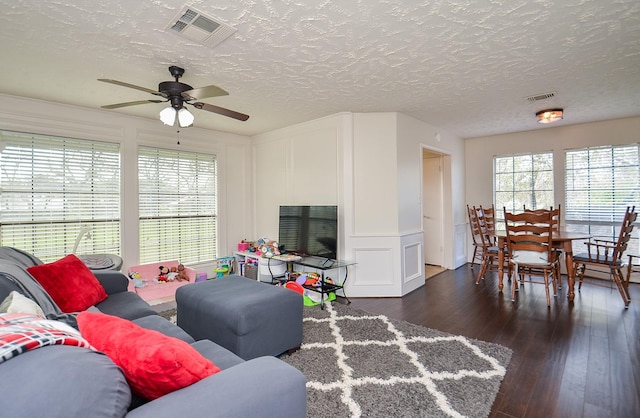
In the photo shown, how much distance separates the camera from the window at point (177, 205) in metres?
4.35

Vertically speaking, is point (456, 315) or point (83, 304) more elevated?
point (83, 304)

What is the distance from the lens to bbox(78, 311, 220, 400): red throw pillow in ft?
3.13

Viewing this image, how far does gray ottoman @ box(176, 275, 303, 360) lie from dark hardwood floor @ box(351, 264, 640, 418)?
4.64 ft

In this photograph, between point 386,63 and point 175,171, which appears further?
point 175,171

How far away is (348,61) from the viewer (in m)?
2.60

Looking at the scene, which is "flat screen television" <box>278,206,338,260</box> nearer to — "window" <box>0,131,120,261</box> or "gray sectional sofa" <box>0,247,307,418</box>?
"window" <box>0,131,120,261</box>

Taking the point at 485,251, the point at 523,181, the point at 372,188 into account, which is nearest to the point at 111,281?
the point at 372,188

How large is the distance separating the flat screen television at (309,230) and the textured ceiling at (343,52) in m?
1.40

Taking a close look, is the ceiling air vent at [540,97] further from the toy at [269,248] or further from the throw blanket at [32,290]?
the throw blanket at [32,290]

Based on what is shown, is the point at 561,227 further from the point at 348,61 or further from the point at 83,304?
the point at 83,304

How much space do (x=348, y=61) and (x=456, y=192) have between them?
12.9ft

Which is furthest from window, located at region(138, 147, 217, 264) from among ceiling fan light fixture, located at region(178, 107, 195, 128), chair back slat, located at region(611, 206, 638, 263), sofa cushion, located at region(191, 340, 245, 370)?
chair back slat, located at region(611, 206, 638, 263)

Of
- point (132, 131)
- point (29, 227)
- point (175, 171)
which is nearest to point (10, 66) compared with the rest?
point (132, 131)

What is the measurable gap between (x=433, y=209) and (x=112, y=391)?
5.63 m
